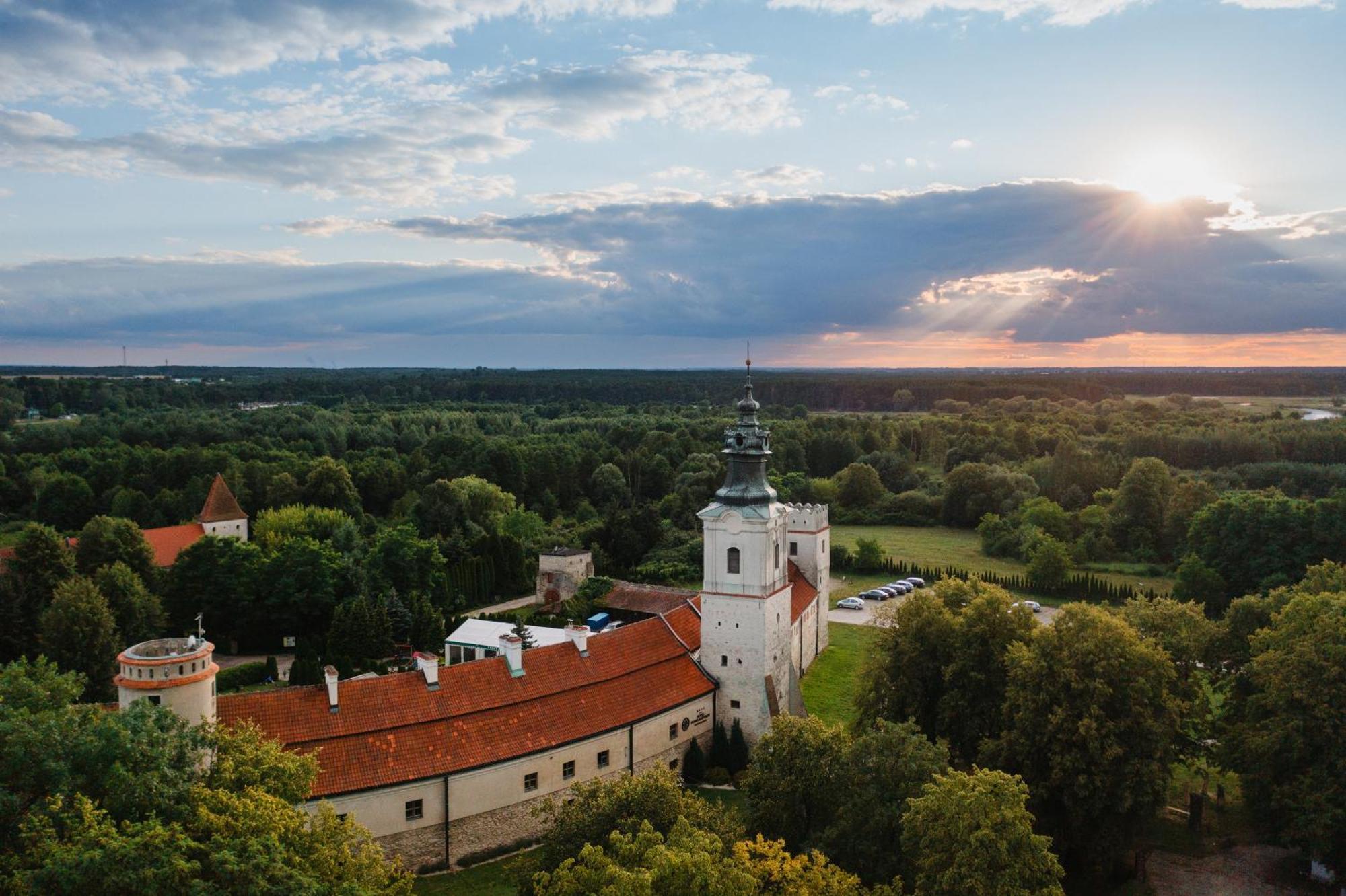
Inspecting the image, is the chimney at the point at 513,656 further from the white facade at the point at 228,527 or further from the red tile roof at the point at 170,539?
the white facade at the point at 228,527

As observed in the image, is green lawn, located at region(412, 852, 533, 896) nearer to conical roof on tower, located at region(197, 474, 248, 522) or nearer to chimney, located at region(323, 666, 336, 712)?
chimney, located at region(323, 666, 336, 712)

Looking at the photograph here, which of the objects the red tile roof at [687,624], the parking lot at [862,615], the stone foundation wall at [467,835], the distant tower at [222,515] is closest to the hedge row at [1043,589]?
the parking lot at [862,615]

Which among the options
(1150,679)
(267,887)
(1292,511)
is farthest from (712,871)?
(1292,511)

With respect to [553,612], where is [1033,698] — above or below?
above

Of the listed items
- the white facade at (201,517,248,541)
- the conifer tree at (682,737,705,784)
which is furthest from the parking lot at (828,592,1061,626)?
the white facade at (201,517,248,541)

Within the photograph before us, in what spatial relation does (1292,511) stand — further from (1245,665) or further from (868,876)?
(868,876)
